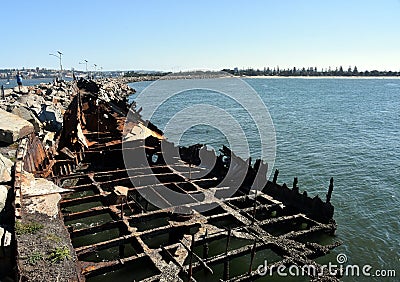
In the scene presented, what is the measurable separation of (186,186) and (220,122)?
96.9 ft

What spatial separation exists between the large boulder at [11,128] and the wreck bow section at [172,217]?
5.37ft

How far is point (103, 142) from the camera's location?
704 inches

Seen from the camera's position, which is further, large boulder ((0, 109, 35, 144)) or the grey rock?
the grey rock

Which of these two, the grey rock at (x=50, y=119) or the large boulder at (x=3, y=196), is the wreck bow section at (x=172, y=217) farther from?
the grey rock at (x=50, y=119)

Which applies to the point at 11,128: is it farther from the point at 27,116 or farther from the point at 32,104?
the point at 32,104

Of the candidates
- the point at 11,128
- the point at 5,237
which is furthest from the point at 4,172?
the point at 11,128

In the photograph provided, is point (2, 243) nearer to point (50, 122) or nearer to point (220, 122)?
point (50, 122)

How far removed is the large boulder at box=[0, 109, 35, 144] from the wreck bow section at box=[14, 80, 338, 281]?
164cm

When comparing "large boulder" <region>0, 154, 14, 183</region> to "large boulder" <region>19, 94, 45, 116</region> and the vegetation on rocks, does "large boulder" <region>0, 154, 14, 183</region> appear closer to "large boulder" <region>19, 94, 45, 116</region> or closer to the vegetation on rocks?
the vegetation on rocks

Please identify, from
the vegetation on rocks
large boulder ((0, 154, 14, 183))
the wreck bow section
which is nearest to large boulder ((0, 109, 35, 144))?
the wreck bow section

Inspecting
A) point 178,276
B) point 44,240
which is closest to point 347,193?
point 178,276

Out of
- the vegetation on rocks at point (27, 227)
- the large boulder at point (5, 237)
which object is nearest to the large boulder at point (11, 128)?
the large boulder at point (5, 237)

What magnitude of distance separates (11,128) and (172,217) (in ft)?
28.7

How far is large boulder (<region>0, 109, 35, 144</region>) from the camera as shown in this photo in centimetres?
1455
